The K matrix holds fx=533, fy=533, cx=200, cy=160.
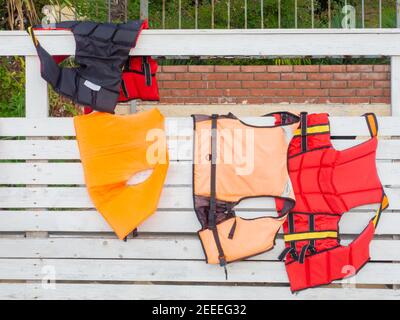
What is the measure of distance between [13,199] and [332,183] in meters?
1.60

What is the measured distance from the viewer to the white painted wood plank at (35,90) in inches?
106

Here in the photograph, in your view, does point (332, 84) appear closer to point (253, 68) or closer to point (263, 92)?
point (263, 92)

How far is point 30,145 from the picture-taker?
270 centimetres

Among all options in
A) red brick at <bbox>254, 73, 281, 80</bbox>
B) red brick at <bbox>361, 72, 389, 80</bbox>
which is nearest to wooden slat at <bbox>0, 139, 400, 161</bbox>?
red brick at <bbox>254, 73, 281, 80</bbox>

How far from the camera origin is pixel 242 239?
2.59m

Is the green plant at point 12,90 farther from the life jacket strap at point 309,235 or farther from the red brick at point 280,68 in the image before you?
the life jacket strap at point 309,235

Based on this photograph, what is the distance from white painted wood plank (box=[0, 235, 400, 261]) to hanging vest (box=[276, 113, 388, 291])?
0.30 ft

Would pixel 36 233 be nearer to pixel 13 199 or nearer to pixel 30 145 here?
pixel 13 199

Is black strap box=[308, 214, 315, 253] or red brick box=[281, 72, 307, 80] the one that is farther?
red brick box=[281, 72, 307, 80]

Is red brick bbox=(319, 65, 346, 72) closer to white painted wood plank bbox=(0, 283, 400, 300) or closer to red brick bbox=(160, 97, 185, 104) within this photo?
red brick bbox=(160, 97, 185, 104)

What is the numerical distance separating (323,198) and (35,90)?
1.54 meters

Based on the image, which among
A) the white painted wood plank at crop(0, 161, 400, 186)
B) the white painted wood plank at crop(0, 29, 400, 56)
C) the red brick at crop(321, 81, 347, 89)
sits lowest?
the white painted wood plank at crop(0, 161, 400, 186)

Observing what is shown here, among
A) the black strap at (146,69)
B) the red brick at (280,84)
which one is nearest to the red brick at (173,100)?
the red brick at (280,84)

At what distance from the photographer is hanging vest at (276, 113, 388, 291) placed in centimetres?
260
